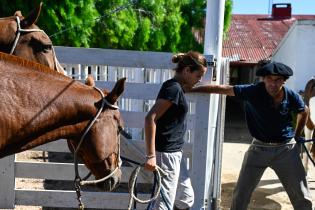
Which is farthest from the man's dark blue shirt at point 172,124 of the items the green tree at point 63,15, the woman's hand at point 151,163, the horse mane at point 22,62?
the green tree at point 63,15

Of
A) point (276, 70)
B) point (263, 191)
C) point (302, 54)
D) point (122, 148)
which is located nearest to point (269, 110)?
point (276, 70)

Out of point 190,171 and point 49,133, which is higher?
point 49,133

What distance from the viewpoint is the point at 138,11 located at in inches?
379

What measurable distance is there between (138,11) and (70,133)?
7.36 meters

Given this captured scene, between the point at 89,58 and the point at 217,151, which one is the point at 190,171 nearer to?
the point at 217,151

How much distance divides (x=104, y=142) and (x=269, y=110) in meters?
1.87

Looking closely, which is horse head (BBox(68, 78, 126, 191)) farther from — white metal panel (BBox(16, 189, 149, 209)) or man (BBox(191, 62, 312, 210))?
white metal panel (BBox(16, 189, 149, 209))

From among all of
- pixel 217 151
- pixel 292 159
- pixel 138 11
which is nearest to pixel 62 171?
pixel 217 151

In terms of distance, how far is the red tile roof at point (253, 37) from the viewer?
18.6 meters

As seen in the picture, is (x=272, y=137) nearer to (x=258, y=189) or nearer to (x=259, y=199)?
(x=259, y=199)

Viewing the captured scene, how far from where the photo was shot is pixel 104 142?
8.64 ft

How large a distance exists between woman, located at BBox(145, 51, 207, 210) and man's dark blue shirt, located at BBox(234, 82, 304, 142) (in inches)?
30.5

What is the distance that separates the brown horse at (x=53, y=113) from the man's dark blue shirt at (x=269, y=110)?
65.7 inches

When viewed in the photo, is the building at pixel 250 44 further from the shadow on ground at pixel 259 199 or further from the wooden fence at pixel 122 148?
the wooden fence at pixel 122 148
